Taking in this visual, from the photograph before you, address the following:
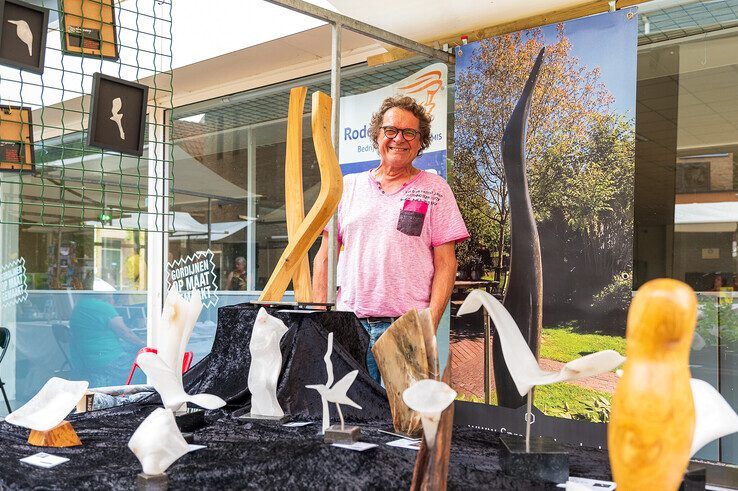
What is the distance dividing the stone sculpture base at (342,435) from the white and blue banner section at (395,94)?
206cm

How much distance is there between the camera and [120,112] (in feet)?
7.23

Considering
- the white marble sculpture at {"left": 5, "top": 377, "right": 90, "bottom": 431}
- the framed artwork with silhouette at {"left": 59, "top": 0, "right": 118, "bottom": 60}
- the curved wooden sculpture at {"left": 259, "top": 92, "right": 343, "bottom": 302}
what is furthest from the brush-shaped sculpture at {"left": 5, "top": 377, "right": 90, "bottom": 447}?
the framed artwork with silhouette at {"left": 59, "top": 0, "right": 118, "bottom": 60}

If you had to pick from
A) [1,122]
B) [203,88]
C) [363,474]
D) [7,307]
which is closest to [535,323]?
[363,474]

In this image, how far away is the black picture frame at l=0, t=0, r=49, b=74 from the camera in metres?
1.94

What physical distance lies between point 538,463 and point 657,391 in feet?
1.97

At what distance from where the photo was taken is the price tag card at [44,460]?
55.0 inches

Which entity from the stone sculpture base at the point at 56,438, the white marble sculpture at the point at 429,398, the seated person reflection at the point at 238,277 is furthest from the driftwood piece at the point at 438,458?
the seated person reflection at the point at 238,277

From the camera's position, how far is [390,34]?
3166 mm

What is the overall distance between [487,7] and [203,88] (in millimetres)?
2385

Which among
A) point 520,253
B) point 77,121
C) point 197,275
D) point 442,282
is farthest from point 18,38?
point 77,121

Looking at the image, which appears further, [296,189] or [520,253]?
[520,253]

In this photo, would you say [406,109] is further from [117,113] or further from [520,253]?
[117,113]

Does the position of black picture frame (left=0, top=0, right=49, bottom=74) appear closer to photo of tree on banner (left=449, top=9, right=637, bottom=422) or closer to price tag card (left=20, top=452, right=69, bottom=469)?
price tag card (left=20, top=452, right=69, bottom=469)

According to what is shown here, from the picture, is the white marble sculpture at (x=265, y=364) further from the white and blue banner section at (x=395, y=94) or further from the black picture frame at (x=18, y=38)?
the white and blue banner section at (x=395, y=94)
